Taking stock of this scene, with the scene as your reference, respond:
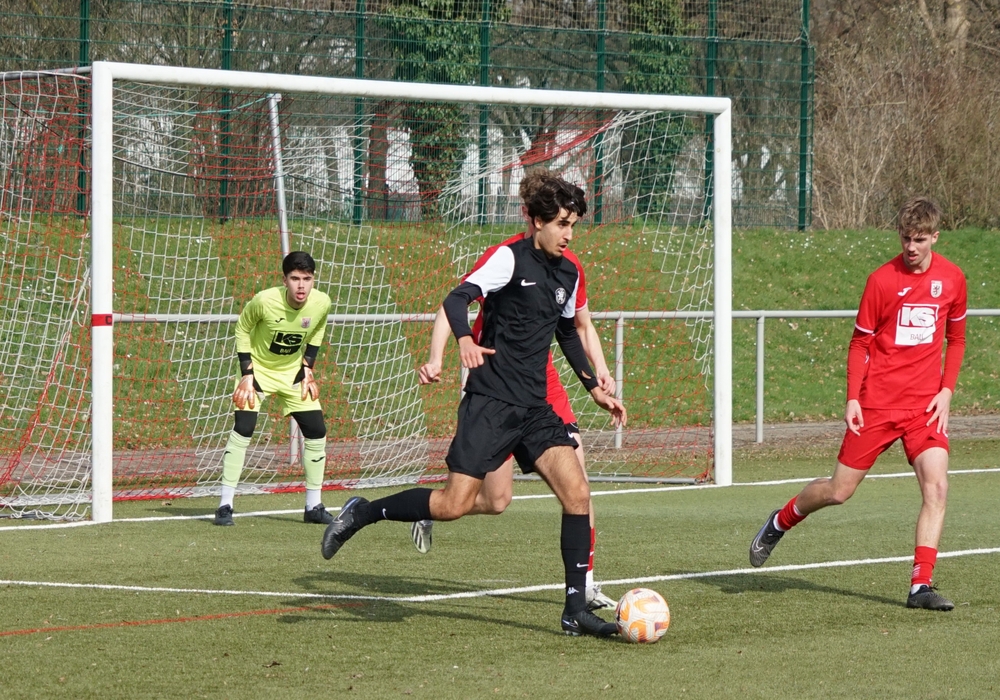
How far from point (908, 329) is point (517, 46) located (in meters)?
14.1

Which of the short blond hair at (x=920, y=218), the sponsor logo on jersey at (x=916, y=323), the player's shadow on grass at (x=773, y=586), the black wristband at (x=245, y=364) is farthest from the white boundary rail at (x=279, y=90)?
the short blond hair at (x=920, y=218)

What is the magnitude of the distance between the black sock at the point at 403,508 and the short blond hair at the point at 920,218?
8.50ft

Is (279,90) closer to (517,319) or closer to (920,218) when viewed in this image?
(517,319)

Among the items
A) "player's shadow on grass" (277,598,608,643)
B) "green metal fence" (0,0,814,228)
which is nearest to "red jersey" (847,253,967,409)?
"player's shadow on grass" (277,598,608,643)

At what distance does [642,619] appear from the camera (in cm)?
564

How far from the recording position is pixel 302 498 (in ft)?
35.1

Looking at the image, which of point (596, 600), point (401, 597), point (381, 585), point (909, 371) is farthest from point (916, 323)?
point (381, 585)

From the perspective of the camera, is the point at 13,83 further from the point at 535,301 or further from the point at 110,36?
Result: the point at 110,36

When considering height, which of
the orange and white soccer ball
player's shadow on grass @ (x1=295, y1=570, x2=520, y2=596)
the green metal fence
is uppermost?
the green metal fence

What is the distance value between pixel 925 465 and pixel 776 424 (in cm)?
968

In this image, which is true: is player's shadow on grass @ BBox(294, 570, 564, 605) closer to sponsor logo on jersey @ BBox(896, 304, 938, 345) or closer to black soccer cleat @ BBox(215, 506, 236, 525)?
black soccer cleat @ BBox(215, 506, 236, 525)

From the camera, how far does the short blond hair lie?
6.40 m

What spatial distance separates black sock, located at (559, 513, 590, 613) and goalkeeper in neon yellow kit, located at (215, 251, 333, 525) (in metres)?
3.73

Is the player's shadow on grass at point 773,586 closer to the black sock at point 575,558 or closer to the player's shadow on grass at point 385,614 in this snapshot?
the player's shadow on grass at point 385,614
